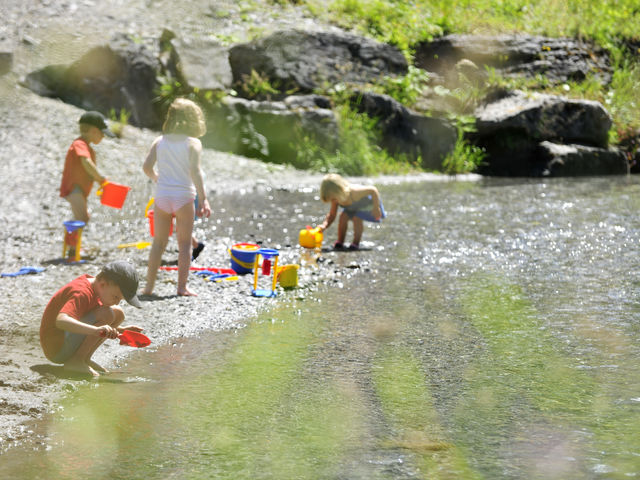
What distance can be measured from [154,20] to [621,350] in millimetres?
17545

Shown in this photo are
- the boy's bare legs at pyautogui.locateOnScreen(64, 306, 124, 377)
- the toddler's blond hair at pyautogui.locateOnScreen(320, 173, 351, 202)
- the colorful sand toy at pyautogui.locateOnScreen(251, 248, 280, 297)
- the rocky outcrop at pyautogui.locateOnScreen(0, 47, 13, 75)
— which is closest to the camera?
the boy's bare legs at pyautogui.locateOnScreen(64, 306, 124, 377)

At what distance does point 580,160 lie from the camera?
61.9 ft

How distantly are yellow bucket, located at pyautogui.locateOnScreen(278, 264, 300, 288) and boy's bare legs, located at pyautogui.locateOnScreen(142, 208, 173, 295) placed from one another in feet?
3.50

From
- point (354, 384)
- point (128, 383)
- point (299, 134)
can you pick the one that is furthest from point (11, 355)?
point (299, 134)

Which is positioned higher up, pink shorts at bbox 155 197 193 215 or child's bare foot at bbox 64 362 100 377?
pink shorts at bbox 155 197 193 215

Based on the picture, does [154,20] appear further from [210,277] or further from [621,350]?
[621,350]

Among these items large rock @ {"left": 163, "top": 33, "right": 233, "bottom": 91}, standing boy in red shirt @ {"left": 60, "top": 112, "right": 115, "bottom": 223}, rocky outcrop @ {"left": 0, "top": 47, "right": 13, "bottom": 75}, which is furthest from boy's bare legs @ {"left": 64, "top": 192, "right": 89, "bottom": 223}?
large rock @ {"left": 163, "top": 33, "right": 233, "bottom": 91}

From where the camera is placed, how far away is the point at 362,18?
75.3 feet

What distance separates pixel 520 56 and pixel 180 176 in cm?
1626

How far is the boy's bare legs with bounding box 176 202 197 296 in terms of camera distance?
733 centimetres

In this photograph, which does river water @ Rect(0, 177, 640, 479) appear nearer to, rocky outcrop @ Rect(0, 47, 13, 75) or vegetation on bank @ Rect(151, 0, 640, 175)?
vegetation on bank @ Rect(151, 0, 640, 175)

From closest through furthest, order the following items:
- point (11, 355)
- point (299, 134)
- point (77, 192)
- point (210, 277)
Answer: point (11, 355)
point (210, 277)
point (77, 192)
point (299, 134)

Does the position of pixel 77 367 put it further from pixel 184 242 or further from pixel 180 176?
pixel 180 176

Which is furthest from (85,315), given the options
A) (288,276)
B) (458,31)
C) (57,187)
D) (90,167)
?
(458,31)
